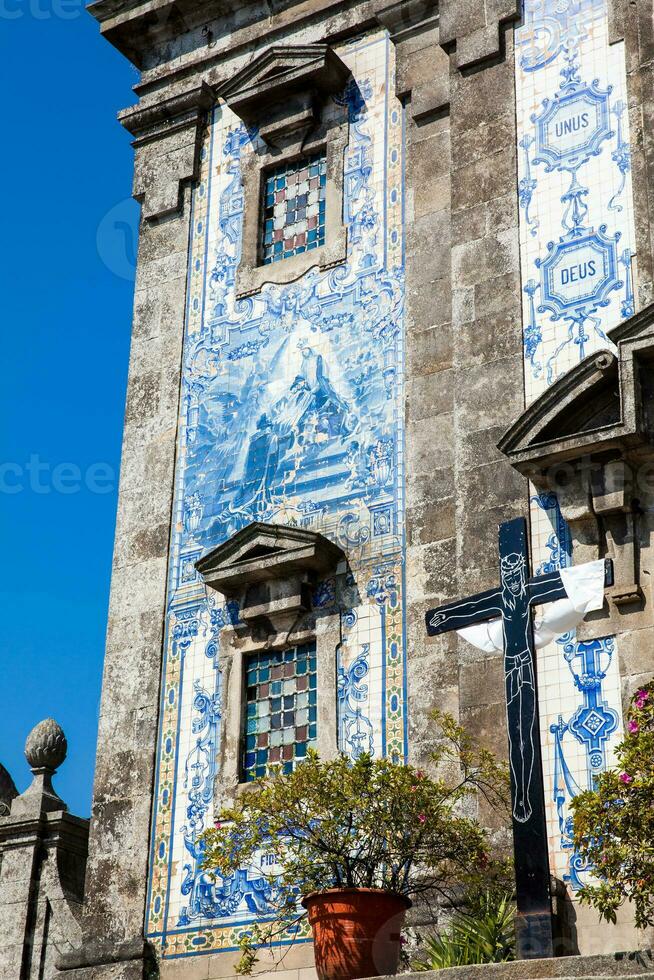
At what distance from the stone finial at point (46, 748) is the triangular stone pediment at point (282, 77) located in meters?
6.89

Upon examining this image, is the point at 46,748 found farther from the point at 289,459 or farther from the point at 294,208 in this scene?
the point at 294,208

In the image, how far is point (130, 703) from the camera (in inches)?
593

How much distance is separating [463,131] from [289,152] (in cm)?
236

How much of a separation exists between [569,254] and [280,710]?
188 inches

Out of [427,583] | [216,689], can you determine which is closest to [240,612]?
[216,689]

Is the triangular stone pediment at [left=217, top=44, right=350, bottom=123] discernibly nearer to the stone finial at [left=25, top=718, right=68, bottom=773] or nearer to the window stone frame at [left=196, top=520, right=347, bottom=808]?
the window stone frame at [left=196, top=520, right=347, bottom=808]

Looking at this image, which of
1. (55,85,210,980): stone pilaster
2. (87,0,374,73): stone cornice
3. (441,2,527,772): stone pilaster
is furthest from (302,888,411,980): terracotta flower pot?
(87,0,374,73): stone cornice

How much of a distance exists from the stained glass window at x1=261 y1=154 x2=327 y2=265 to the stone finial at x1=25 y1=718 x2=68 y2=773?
527 centimetres

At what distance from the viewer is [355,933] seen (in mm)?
10898

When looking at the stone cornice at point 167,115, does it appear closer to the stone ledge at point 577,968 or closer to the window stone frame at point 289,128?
the window stone frame at point 289,128

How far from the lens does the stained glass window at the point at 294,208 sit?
16.3m

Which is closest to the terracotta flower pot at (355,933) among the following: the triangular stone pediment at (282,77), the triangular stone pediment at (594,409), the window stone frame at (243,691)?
the window stone frame at (243,691)

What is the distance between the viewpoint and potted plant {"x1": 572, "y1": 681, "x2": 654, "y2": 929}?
384 inches

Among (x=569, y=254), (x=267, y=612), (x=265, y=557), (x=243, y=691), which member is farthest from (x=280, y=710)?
(x=569, y=254)
